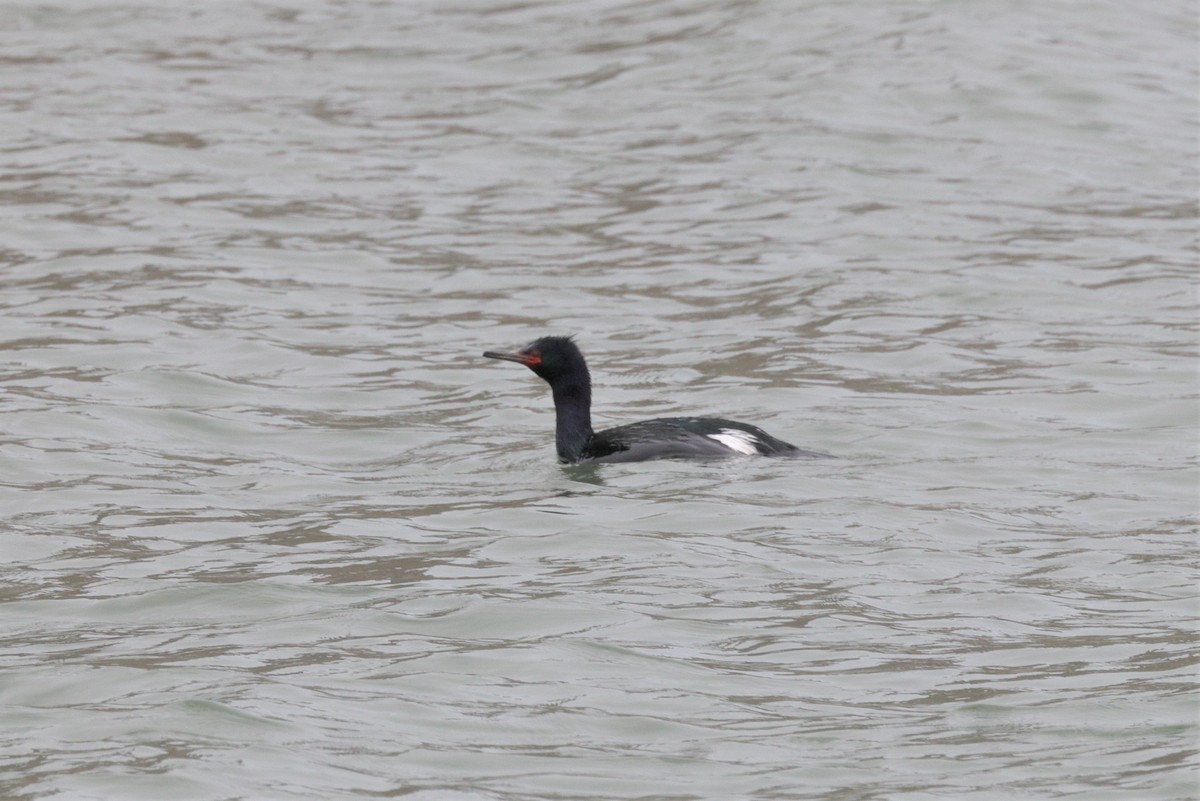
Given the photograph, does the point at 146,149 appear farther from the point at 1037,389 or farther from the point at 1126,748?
the point at 1126,748

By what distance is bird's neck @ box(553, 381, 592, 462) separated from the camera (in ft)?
37.1

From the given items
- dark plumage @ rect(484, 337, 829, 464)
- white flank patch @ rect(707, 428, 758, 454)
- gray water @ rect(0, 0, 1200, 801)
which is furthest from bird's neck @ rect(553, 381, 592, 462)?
white flank patch @ rect(707, 428, 758, 454)

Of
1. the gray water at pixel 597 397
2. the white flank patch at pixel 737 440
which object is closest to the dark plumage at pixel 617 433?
the white flank patch at pixel 737 440

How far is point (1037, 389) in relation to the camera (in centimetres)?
1291

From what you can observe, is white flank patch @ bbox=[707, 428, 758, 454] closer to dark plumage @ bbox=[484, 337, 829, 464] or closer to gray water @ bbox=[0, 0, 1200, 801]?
dark plumage @ bbox=[484, 337, 829, 464]

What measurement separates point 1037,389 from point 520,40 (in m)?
11.8

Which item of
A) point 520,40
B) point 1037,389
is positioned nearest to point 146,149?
point 520,40

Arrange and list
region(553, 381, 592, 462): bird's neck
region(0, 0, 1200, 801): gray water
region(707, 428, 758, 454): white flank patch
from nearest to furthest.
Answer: region(0, 0, 1200, 801): gray water → region(707, 428, 758, 454): white flank patch → region(553, 381, 592, 462): bird's neck

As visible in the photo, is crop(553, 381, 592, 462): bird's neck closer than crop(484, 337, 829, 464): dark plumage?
No

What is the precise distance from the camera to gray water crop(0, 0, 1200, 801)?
6.99 m

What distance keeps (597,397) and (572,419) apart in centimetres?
177

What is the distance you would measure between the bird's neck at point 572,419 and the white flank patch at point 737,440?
0.88m

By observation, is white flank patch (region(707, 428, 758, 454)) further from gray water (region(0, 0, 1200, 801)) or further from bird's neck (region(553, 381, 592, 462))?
bird's neck (region(553, 381, 592, 462))

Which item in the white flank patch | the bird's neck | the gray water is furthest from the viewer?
the bird's neck
